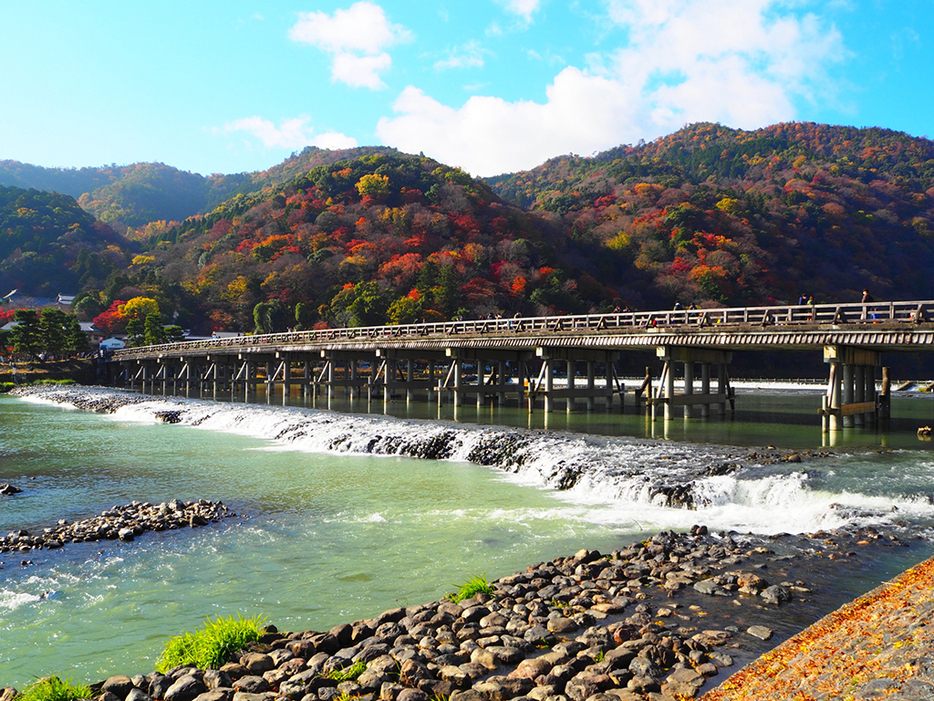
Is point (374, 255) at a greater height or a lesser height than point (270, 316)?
greater

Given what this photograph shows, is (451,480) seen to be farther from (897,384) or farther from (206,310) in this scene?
(206,310)

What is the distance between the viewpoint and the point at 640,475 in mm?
15828

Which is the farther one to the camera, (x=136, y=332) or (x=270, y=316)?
(x=136, y=332)

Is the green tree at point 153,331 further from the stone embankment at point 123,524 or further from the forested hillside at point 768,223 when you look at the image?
the stone embankment at point 123,524

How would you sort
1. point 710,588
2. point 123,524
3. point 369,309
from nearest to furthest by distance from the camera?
1. point 710,588
2. point 123,524
3. point 369,309

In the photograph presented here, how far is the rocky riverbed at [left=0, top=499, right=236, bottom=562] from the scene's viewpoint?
1161 centimetres

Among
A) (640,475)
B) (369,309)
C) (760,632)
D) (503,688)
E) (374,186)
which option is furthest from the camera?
(374,186)

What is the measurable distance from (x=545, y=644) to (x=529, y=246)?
74.0 meters

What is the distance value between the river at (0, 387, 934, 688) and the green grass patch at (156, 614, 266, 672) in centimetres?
47

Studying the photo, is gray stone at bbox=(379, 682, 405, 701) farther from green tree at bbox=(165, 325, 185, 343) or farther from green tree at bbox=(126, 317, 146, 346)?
green tree at bbox=(126, 317, 146, 346)

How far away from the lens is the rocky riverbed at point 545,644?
582cm

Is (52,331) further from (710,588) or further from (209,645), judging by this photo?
(710,588)

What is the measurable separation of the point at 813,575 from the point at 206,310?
93.1m

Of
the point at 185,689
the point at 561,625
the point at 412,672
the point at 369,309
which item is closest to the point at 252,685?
the point at 185,689
